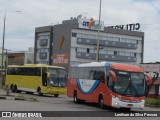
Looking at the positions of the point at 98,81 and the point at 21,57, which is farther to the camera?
the point at 21,57

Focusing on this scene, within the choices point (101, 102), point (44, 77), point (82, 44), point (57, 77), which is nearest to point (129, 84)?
point (101, 102)

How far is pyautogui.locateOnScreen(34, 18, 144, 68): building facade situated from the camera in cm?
10131

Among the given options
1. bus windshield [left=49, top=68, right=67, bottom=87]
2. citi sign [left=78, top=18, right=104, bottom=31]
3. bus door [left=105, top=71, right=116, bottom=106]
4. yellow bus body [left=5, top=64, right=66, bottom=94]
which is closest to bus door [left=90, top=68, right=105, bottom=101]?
bus door [left=105, top=71, right=116, bottom=106]

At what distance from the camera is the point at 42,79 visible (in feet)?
144

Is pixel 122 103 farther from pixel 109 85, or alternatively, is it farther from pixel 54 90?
pixel 54 90

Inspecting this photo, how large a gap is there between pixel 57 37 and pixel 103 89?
76.9 meters

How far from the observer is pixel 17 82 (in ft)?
167

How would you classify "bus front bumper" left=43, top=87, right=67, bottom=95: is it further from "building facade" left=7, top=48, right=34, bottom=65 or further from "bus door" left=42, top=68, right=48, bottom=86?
"building facade" left=7, top=48, right=34, bottom=65

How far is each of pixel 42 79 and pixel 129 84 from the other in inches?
715

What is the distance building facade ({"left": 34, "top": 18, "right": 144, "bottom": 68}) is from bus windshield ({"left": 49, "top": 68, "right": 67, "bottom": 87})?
5260cm

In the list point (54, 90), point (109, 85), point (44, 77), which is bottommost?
point (54, 90)

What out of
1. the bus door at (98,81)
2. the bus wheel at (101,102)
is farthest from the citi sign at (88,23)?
the bus wheel at (101,102)

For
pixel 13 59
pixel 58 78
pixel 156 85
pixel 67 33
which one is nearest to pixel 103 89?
A: pixel 58 78

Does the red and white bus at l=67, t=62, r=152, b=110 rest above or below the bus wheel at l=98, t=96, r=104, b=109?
above
